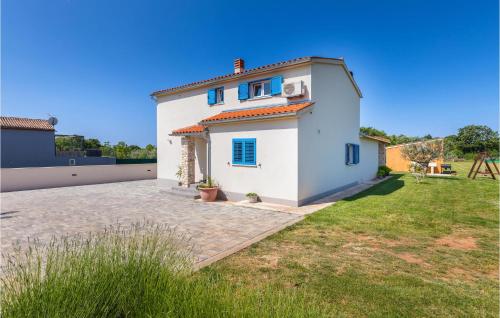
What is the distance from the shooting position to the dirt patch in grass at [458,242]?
5.80 m

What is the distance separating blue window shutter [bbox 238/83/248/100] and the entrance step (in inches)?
248

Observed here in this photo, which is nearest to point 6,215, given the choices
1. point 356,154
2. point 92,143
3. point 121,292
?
point 121,292

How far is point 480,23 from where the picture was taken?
14484 mm

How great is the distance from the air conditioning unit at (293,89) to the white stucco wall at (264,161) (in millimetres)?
2099

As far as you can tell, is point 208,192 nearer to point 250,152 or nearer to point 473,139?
point 250,152

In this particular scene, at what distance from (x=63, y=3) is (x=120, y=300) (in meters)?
15.6

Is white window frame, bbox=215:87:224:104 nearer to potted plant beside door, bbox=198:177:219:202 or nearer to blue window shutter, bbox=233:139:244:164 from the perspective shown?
blue window shutter, bbox=233:139:244:164

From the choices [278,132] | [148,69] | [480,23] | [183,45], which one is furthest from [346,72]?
[148,69]

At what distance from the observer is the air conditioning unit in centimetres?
1180

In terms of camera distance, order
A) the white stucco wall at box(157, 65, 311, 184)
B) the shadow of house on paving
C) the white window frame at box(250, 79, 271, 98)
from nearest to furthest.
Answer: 1. the shadow of house on paving
2. the white window frame at box(250, 79, 271, 98)
3. the white stucco wall at box(157, 65, 311, 184)

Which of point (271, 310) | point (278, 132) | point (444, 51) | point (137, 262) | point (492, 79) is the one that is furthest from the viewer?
point (492, 79)

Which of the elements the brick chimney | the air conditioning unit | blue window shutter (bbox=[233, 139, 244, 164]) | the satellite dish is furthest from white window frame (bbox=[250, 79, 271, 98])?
the satellite dish

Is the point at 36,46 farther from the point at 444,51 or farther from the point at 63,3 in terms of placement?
the point at 444,51

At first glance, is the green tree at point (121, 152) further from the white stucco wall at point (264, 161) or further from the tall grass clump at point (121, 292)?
the tall grass clump at point (121, 292)
